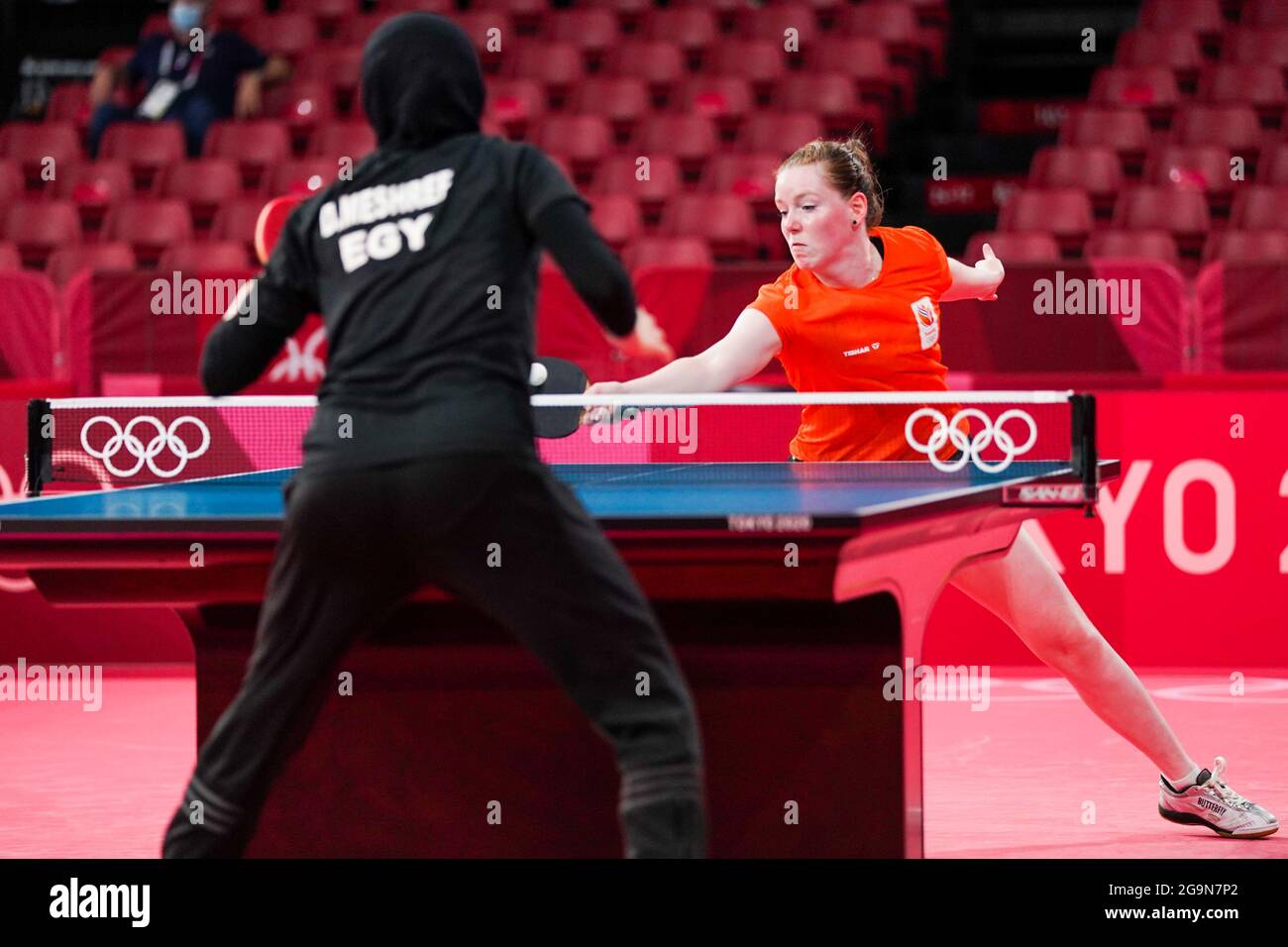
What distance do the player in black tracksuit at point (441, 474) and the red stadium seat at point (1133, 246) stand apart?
7.21 metres

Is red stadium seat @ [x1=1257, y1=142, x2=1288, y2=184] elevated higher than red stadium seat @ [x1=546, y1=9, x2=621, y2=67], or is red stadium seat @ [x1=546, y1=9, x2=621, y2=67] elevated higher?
red stadium seat @ [x1=546, y1=9, x2=621, y2=67]

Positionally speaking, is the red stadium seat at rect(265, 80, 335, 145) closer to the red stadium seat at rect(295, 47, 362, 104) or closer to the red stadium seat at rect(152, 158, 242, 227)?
the red stadium seat at rect(295, 47, 362, 104)

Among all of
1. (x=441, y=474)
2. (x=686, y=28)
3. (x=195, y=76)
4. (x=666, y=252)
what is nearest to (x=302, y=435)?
(x=441, y=474)

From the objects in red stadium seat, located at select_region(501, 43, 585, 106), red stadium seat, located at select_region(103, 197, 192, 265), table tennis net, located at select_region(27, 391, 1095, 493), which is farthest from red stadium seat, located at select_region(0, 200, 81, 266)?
table tennis net, located at select_region(27, 391, 1095, 493)

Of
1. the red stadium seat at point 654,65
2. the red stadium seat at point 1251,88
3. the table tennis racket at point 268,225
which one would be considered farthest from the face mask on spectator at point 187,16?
the table tennis racket at point 268,225

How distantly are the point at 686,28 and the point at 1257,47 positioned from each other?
145 inches

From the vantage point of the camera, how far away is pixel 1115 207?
10695mm

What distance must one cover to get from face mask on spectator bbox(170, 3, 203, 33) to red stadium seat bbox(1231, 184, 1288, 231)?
670cm

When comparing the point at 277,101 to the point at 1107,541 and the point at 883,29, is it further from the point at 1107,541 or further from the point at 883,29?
the point at 1107,541

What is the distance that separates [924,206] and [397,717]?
8.94 m

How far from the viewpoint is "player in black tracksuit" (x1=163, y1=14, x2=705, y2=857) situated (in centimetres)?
302

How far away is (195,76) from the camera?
1260 centimetres

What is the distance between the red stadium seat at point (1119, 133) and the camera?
1139cm
